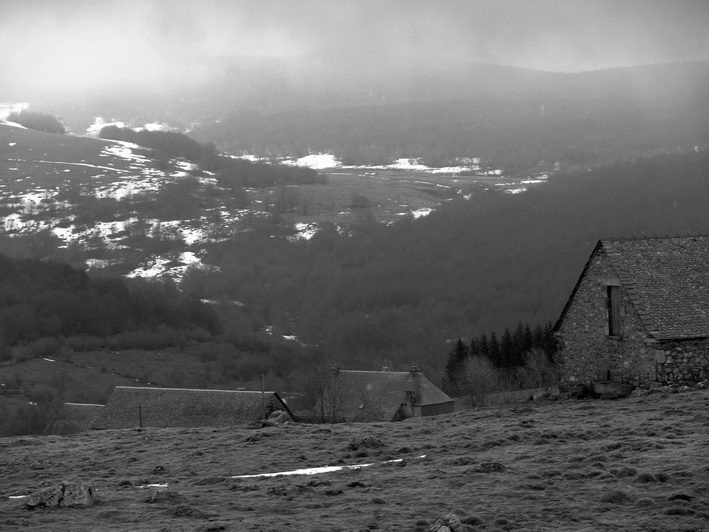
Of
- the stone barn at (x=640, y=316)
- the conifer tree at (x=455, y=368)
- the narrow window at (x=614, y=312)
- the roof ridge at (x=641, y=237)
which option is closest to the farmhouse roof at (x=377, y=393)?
the conifer tree at (x=455, y=368)

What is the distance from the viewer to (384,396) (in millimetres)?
76188

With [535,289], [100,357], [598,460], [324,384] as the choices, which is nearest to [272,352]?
[100,357]

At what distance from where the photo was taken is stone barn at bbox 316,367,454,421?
73625 mm

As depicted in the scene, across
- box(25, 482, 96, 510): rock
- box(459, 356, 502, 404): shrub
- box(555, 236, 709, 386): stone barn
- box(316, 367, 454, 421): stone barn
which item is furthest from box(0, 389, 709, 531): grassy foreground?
box(316, 367, 454, 421): stone barn

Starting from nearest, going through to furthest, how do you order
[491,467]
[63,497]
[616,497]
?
[616,497]
[63,497]
[491,467]

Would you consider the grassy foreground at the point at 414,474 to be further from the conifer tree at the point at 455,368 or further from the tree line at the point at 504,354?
the conifer tree at the point at 455,368

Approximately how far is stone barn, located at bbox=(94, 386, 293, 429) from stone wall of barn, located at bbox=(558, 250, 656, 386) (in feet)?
92.9

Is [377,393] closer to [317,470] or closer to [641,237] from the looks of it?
[641,237]

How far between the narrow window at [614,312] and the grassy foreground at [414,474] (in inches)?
98.7

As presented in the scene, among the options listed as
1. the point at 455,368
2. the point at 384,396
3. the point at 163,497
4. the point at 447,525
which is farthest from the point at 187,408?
the point at 447,525

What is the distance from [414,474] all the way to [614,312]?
13.3 meters

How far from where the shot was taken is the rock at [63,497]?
69.2ft

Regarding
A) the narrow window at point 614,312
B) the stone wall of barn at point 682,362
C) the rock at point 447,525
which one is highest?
the narrow window at point 614,312

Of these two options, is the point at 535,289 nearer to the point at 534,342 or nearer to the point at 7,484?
the point at 534,342
